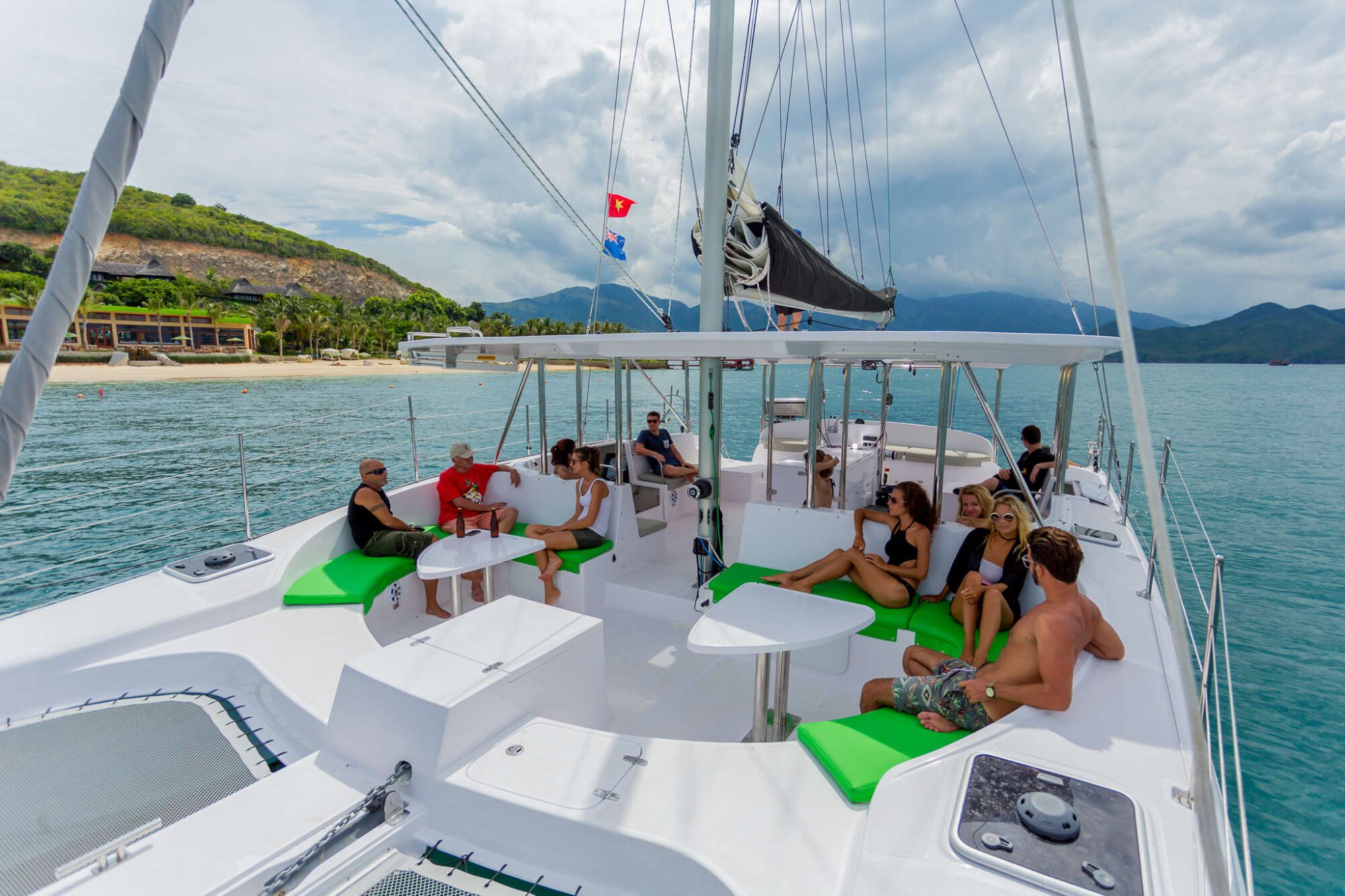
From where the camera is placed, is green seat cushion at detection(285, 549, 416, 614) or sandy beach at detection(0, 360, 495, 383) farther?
sandy beach at detection(0, 360, 495, 383)

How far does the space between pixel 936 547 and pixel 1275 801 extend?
2.41m

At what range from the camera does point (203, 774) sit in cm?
202

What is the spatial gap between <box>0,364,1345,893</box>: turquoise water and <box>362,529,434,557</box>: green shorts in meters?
0.84

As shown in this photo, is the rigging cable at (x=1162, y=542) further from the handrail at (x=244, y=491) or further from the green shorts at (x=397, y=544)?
the handrail at (x=244, y=491)

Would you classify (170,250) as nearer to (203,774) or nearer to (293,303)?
(293,303)

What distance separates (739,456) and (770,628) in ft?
50.5

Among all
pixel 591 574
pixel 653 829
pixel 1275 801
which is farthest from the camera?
pixel 591 574

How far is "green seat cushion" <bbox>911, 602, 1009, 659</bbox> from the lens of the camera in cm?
282

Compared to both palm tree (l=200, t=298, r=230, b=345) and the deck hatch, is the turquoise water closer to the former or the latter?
the deck hatch

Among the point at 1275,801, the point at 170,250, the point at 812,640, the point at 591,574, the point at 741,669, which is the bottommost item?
the point at 1275,801

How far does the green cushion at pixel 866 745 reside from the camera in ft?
5.69

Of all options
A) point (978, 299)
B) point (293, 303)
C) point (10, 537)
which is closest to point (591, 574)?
point (10, 537)

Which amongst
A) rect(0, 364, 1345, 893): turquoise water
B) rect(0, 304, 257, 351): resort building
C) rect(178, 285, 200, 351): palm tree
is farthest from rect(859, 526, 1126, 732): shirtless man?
rect(178, 285, 200, 351): palm tree

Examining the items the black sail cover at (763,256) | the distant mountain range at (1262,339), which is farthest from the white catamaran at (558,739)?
the distant mountain range at (1262,339)
